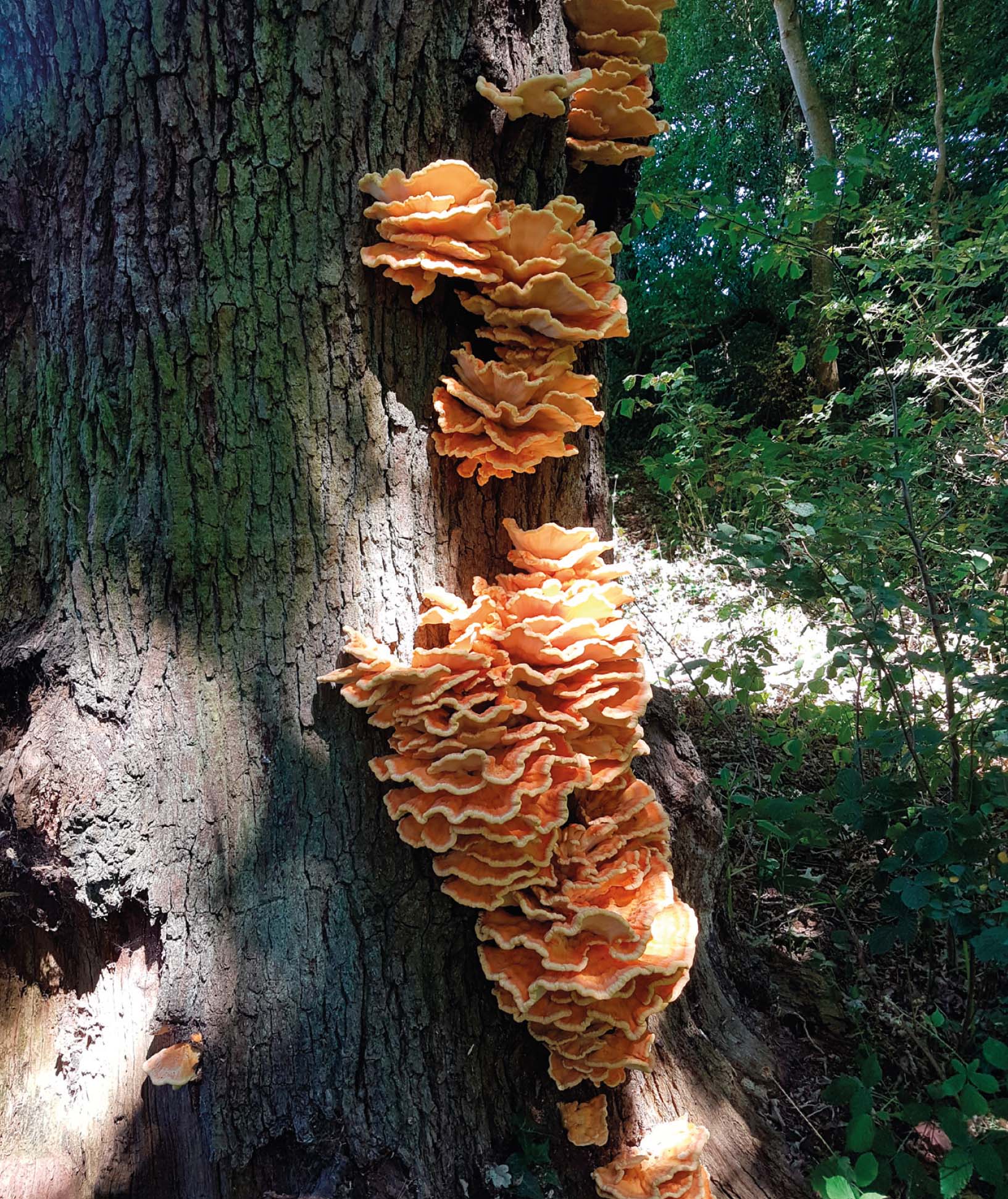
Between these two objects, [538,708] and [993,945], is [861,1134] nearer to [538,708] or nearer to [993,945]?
[993,945]

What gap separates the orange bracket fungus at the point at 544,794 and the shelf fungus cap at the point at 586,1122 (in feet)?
0.60

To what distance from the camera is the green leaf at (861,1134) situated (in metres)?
2.08

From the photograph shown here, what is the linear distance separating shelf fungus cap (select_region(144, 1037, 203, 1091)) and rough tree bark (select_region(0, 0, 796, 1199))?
0.05 m

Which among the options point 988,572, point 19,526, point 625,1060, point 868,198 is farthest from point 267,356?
point 868,198

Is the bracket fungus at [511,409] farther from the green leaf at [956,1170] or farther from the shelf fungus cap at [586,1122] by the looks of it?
the green leaf at [956,1170]

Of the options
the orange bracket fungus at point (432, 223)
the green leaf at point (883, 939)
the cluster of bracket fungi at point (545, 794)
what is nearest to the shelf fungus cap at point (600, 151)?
the orange bracket fungus at point (432, 223)

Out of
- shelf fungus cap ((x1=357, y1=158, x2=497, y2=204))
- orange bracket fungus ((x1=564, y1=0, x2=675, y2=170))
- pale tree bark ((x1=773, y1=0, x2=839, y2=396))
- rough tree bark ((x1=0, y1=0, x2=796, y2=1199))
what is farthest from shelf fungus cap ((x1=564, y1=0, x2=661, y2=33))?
pale tree bark ((x1=773, y1=0, x2=839, y2=396))

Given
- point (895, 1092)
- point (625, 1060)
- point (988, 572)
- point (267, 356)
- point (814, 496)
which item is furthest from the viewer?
point (814, 496)

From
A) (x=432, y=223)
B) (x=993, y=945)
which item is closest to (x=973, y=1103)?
(x=993, y=945)

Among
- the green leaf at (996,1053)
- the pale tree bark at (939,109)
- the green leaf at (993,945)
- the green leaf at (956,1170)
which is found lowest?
the green leaf at (956,1170)

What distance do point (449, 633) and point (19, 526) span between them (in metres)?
1.42

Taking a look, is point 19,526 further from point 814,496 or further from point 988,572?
point 814,496

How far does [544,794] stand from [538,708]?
0.23 metres

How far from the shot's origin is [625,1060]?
193 centimetres
